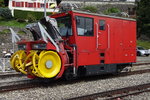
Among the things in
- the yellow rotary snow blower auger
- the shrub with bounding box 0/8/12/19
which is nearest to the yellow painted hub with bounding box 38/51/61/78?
the yellow rotary snow blower auger

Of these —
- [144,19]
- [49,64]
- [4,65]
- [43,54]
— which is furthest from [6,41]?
[43,54]

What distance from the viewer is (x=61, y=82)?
12867mm

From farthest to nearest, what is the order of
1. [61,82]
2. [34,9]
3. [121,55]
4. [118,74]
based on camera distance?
[34,9], [118,74], [121,55], [61,82]

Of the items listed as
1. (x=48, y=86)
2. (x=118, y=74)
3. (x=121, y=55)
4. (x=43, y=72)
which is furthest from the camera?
(x=118, y=74)

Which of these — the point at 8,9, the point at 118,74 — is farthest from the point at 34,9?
the point at 118,74

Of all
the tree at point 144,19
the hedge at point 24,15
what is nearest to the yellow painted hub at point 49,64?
the hedge at point 24,15

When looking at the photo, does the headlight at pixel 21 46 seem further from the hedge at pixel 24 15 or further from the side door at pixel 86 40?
the hedge at pixel 24 15

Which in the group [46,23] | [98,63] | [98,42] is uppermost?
[46,23]

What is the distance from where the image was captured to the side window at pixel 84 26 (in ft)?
41.1

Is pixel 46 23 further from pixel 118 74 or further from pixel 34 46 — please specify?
pixel 118 74

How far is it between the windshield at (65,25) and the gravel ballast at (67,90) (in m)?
2.35

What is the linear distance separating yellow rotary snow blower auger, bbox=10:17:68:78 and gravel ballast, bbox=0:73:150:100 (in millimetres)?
628

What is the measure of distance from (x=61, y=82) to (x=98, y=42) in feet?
8.56

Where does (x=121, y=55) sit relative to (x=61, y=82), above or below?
above
